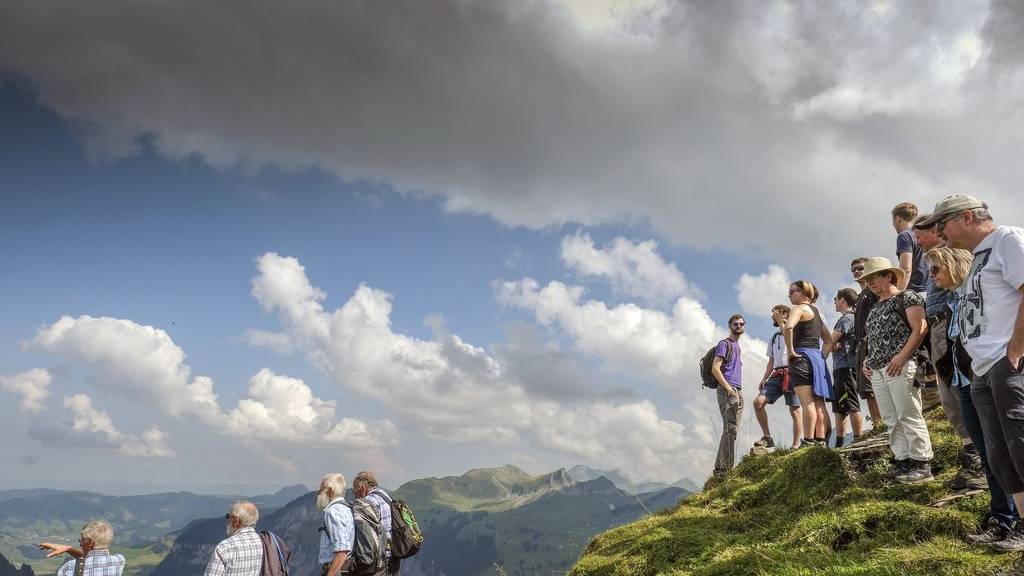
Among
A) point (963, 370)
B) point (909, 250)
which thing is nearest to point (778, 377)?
point (909, 250)

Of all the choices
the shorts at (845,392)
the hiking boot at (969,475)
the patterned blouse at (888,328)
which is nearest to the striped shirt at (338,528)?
the patterned blouse at (888,328)

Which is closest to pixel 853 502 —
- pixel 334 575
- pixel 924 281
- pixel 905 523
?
pixel 905 523

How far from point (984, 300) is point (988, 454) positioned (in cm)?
145

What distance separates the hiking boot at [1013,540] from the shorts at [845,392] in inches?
271

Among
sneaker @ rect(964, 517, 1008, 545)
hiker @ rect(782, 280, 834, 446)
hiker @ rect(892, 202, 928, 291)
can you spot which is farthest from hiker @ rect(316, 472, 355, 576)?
hiker @ rect(892, 202, 928, 291)

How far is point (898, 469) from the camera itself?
8234mm

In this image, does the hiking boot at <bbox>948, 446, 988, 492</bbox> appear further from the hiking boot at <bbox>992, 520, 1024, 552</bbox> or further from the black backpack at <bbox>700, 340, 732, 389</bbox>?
the black backpack at <bbox>700, 340, 732, 389</bbox>

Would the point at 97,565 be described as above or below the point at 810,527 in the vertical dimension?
below

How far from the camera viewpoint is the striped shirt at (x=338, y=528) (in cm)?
904

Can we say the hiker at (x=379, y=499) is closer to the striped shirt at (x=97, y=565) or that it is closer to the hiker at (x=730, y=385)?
the striped shirt at (x=97, y=565)

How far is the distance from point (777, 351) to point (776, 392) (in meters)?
0.96

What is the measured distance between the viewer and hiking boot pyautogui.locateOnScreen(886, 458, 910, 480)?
26.7 feet

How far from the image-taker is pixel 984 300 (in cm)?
512

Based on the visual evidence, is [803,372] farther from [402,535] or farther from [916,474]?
[402,535]
